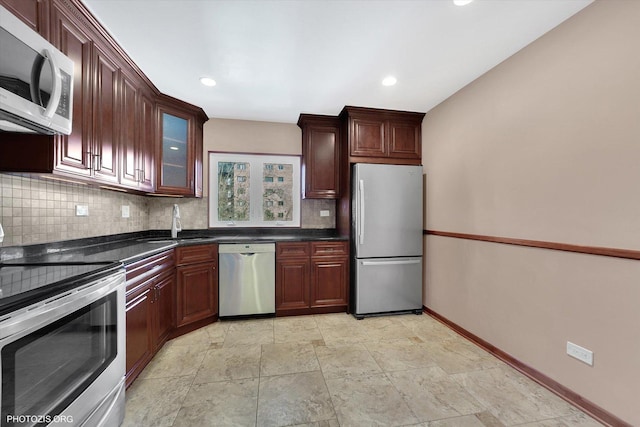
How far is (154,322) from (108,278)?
967mm

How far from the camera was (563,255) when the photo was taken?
1734mm

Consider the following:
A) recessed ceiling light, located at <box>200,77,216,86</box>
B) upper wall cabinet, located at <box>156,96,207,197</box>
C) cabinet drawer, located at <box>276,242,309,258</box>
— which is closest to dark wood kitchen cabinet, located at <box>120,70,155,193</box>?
upper wall cabinet, located at <box>156,96,207,197</box>

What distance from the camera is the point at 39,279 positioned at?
109cm

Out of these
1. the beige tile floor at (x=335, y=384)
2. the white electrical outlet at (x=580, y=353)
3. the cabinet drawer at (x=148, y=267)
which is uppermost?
the cabinet drawer at (x=148, y=267)

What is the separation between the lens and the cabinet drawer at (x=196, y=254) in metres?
2.58

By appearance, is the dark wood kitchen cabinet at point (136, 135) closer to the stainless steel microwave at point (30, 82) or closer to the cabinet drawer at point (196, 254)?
the cabinet drawer at point (196, 254)

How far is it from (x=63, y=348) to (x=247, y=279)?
190cm

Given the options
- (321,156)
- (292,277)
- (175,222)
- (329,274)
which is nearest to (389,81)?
(321,156)

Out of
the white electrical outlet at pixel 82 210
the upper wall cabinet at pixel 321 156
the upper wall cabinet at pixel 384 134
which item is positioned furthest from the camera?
the upper wall cabinet at pixel 321 156

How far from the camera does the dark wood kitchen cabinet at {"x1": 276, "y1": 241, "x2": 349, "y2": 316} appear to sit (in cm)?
305

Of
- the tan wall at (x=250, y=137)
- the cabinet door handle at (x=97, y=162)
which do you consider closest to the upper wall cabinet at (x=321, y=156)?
the tan wall at (x=250, y=137)

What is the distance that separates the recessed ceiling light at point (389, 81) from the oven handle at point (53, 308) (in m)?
2.62

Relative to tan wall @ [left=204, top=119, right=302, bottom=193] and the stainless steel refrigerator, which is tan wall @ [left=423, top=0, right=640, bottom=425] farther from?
tan wall @ [left=204, top=119, right=302, bottom=193]

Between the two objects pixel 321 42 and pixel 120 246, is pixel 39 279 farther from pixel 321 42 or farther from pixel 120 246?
pixel 321 42
